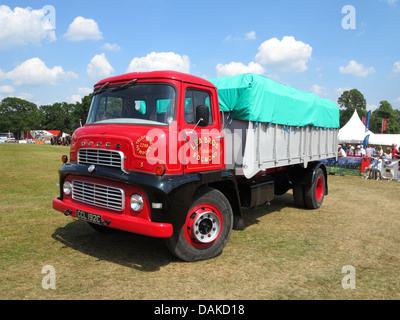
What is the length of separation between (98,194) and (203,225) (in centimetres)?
156

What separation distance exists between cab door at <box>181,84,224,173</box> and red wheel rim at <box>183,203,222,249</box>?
59 centimetres

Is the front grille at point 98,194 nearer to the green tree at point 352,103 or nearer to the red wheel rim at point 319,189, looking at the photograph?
the red wheel rim at point 319,189

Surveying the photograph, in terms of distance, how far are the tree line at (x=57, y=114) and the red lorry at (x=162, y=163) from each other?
57.6m

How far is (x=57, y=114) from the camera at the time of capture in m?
117

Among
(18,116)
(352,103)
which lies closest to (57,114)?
(18,116)

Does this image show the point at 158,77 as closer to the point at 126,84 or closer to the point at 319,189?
the point at 126,84

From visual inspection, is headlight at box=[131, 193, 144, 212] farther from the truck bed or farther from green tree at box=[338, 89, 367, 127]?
green tree at box=[338, 89, 367, 127]

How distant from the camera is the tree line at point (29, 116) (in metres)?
98.6

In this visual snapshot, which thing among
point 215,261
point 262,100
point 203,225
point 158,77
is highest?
point 158,77

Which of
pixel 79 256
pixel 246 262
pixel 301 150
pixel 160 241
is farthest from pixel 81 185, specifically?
pixel 301 150

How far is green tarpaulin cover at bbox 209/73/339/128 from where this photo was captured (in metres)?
5.29

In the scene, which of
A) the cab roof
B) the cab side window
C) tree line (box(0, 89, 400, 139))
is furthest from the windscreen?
tree line (box(0, 89, 400, 139))

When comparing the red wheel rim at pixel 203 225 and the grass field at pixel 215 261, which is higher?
the red wheel rim at pixel 203 225

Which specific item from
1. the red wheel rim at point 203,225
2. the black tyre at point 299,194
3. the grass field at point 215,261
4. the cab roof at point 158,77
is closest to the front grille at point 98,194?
the grass field at point 215,261
